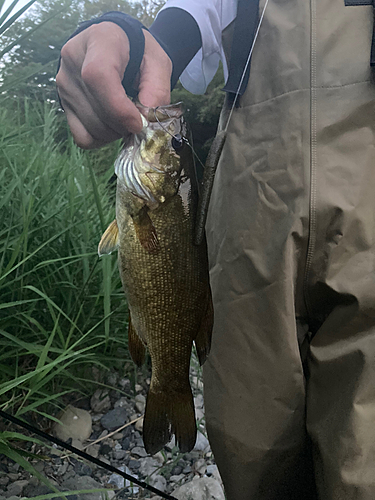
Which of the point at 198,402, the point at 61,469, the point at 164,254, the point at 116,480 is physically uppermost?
the point at 164,254

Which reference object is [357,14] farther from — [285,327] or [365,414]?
[365,414]

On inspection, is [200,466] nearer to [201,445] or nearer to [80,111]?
[201,445]

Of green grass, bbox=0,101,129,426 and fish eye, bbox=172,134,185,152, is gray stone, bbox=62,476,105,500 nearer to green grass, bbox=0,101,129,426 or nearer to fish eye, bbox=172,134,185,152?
green grass, bbox=0,101,129,426

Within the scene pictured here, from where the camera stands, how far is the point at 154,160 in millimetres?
641

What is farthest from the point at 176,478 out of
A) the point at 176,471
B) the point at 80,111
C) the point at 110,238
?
the point at 80,111

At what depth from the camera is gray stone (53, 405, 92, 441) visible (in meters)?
1.31

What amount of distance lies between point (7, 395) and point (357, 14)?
126cm

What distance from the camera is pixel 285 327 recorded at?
30.5 inches

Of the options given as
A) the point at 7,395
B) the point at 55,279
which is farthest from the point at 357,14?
the point at 7,395

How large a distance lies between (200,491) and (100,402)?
45 centimetres

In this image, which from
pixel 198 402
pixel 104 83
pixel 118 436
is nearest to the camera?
pixel 104 83

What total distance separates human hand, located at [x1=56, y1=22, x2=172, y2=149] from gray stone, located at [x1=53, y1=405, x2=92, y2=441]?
3.46ft

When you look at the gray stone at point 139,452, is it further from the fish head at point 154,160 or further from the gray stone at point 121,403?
the fish head at point 154,160

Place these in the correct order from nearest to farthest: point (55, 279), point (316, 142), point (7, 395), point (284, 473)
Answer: point (316, 142), point (284, 473), point (7, 395), point (55, 279)
